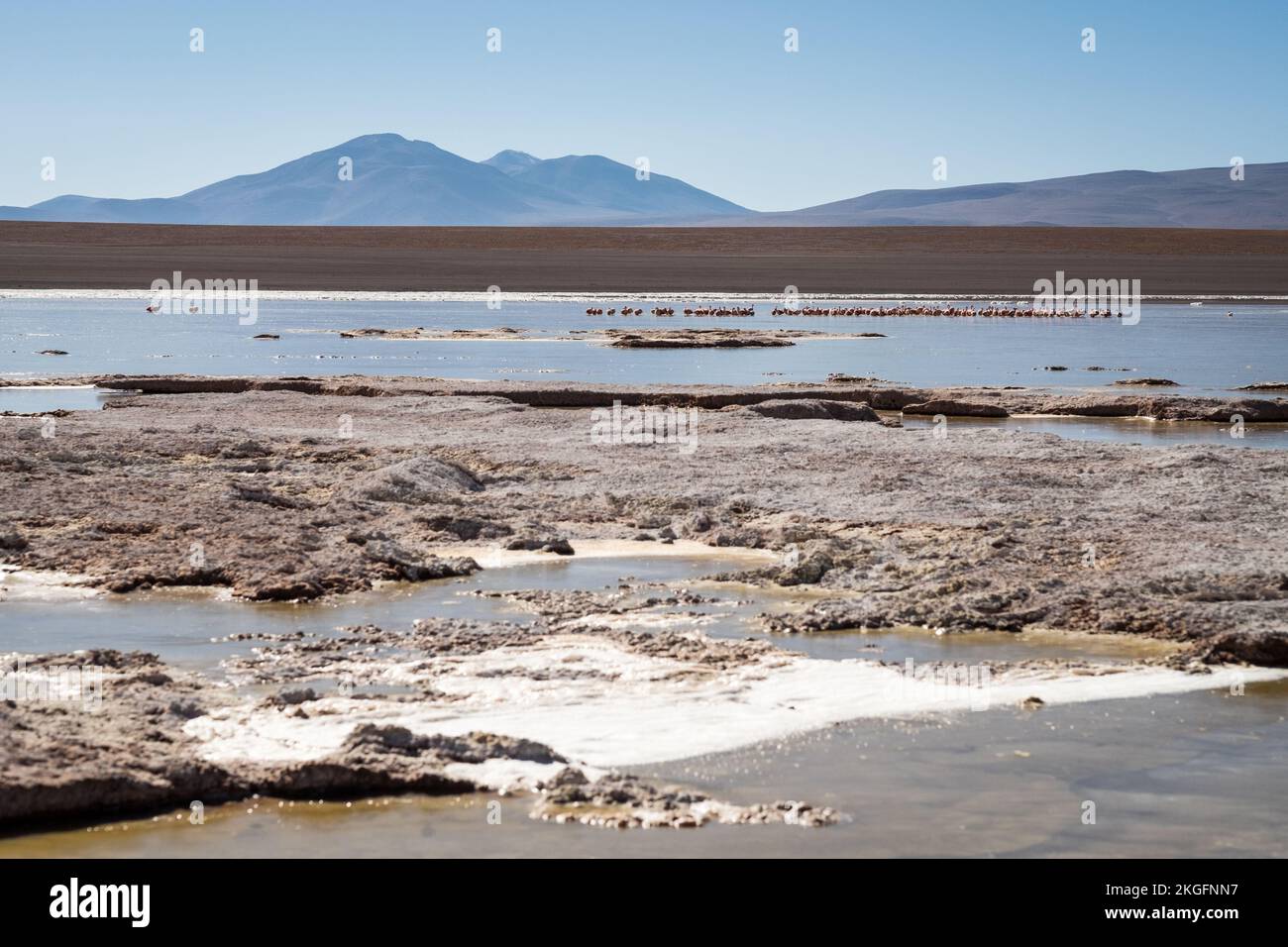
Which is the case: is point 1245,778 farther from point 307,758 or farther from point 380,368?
point 380,368

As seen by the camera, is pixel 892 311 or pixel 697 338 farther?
pixel 892 311

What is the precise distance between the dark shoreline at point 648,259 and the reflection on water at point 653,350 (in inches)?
630

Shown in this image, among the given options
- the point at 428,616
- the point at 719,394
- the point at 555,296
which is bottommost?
the point at 428,616

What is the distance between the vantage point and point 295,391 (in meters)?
20.0

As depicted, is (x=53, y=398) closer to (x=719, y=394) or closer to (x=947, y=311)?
(x=719, y=394)

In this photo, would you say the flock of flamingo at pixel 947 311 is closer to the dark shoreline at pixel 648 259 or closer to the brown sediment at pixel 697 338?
the dark shoreline at pixel 648 259

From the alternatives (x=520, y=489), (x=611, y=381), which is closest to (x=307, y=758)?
(x=520, y=489)

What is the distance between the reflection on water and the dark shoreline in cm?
1600

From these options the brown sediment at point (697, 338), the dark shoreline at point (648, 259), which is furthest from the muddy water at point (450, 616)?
the dark shoreline at point (648, 259)

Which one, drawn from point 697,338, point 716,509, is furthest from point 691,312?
point 716,509

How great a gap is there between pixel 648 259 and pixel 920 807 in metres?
72.8

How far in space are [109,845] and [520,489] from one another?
7.41 m

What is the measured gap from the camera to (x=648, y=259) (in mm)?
77500

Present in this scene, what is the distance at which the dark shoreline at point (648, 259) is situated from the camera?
6009 cm
